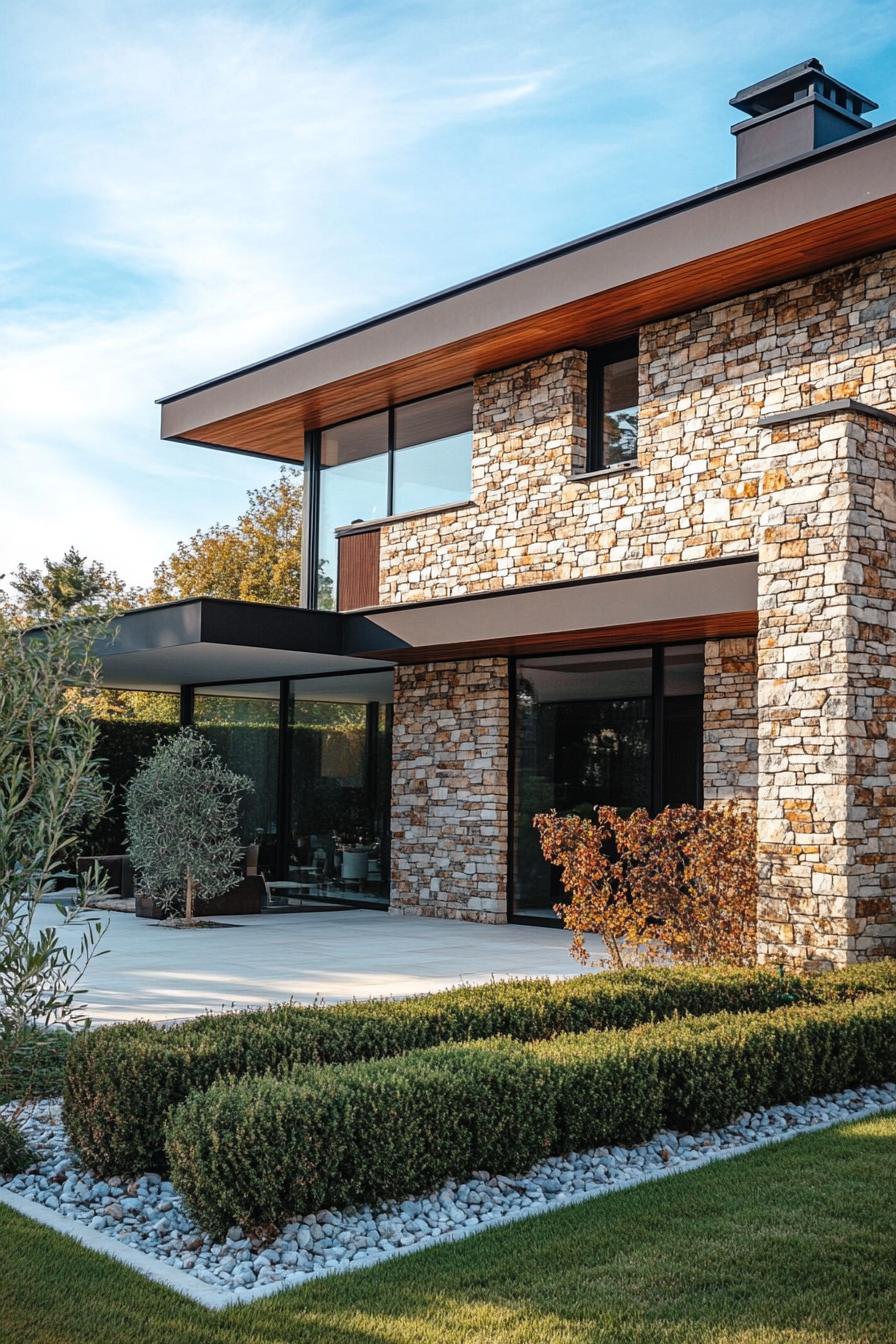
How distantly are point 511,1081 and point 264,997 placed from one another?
13.6 ft

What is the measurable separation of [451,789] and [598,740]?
7.36ft

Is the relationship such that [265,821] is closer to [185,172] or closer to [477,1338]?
[185,172]

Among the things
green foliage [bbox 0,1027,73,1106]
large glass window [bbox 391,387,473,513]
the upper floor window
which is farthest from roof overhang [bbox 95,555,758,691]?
green foliage [bbox 0,1027,73,1106]

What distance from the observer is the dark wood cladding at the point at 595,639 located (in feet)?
38.4

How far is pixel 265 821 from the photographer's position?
18219 mm

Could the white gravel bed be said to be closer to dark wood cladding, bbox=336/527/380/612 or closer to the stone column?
the stone column

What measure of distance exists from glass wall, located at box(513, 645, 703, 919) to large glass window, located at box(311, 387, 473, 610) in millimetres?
2625

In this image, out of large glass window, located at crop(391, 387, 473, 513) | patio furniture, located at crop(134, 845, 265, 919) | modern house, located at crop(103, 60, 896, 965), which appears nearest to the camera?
modern house, located at crop(103, 60, 896, 965)

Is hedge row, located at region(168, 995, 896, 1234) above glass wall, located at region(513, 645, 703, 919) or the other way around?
the other way around

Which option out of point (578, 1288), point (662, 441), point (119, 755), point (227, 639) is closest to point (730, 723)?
point (662, 441)

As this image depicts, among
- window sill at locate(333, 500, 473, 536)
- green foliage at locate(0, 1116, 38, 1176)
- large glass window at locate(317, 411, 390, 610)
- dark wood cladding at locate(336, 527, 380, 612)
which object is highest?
large glass window at locate(317, 411, 390, 610)

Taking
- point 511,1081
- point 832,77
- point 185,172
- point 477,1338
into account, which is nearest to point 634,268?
point 832,77

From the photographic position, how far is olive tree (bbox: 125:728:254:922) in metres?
14.0

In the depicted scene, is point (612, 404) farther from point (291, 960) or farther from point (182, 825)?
point (291, 960)
